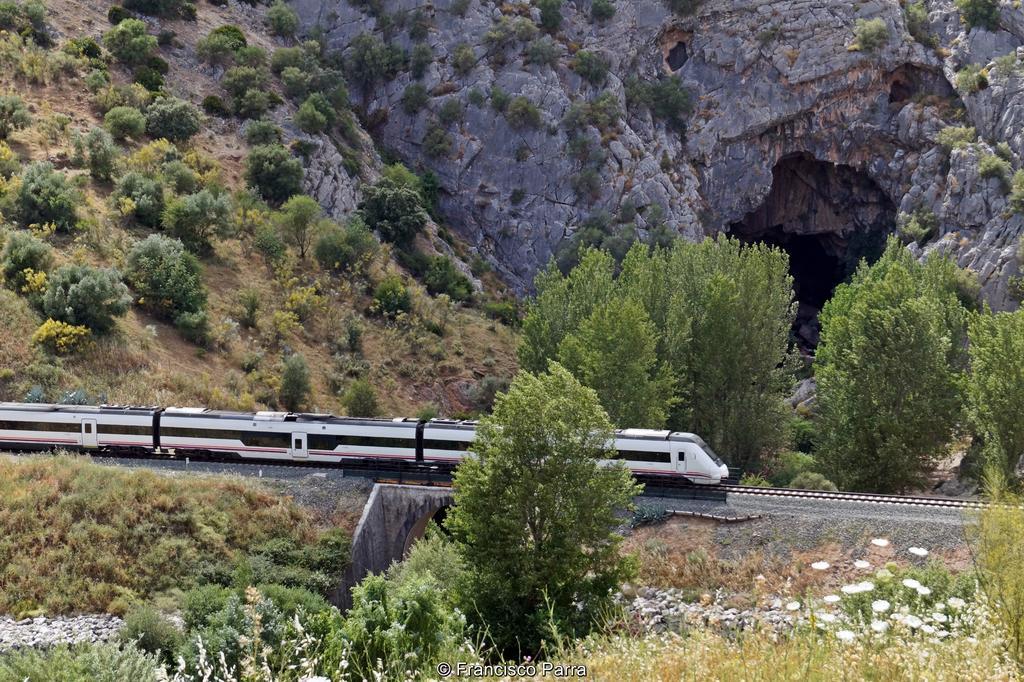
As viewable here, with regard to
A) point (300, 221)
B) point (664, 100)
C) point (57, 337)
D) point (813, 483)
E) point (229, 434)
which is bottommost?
point (813, 483)

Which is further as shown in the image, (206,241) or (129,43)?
(129,43)

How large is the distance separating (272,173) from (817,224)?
45.7m

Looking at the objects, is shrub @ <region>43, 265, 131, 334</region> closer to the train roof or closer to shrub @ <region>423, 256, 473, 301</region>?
the train roof

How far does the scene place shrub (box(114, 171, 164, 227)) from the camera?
52.6 meters

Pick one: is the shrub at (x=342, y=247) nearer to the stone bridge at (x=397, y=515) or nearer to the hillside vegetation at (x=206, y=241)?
the hillside vegetation at (x=206, y=241)

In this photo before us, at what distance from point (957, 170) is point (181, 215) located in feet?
173

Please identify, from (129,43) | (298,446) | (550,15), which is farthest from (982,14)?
(298,446)

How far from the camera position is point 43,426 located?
33188mm

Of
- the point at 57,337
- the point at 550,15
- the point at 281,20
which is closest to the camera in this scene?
the point at 57,337

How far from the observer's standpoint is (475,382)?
5453cm

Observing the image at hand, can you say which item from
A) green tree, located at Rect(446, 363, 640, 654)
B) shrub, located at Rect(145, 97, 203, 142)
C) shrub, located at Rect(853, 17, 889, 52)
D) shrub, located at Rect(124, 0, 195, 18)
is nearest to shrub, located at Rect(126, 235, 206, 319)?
shrub, located at Rect(145, 97, 203, 142)

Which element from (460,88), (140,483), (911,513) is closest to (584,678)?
(911,513)

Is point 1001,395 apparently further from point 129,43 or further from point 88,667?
point 129,43

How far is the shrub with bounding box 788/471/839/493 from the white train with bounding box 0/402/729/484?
13.4 meters
